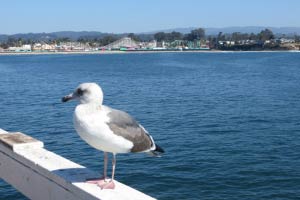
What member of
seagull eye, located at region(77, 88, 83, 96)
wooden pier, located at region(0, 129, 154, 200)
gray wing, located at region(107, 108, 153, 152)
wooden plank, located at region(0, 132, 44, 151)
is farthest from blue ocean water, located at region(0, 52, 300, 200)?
seagull eye, located at region(77, 88, 83, 96)

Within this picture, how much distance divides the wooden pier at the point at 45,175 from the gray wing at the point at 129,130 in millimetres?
465

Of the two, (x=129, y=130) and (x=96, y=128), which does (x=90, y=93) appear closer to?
(x=96, y=128)

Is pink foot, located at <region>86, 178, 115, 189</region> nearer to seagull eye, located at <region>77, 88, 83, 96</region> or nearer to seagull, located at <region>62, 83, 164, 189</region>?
seagull, located at <region>62, 83, 164, 189</region>

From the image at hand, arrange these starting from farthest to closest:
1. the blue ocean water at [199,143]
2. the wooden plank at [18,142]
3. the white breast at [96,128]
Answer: the blue ocean water at [199,143], the wooden plank at [18,142], the white breast at [96,128]

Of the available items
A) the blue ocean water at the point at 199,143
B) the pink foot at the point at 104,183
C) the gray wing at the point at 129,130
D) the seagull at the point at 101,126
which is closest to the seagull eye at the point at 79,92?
the seagull at the point at 101,126

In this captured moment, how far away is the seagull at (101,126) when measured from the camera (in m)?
4.39

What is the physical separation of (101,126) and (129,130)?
1.17ft

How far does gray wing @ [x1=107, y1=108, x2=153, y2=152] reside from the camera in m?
4.54

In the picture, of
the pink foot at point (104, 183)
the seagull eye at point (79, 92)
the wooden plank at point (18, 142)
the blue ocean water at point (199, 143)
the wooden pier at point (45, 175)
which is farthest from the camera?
the blue ocean water at point (199, 143)

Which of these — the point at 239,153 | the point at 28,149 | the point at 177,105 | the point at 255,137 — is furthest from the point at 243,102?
the point at 28,149

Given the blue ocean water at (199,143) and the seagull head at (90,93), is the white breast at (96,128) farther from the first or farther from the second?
the blue ocean water at (199,143)

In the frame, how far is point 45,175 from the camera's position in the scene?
442cm

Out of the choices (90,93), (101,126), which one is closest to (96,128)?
(101,126)

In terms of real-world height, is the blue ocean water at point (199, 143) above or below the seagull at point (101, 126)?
below
